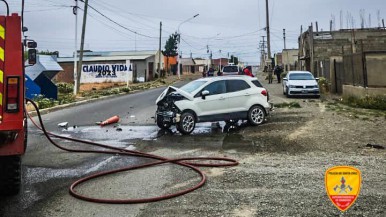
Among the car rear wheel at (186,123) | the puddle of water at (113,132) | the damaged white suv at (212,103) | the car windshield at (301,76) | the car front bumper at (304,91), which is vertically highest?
the car windshield at (301,76)

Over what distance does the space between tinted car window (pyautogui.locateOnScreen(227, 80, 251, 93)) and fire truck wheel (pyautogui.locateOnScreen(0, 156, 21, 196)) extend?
8.64 m

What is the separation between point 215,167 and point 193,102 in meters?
5.04

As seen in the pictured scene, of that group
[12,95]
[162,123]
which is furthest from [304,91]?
[12,95]

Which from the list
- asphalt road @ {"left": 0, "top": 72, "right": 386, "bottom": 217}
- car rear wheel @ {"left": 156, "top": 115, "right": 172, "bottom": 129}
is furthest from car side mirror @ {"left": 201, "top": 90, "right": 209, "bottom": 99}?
car rear wheel @ {"left": 156, "top": 115, "right": 172, "bottom": 129}

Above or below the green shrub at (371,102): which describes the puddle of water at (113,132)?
below

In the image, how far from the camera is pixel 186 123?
41.0 feet

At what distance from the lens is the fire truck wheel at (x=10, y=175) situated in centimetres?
569

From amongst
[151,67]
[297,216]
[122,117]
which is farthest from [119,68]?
[297,216]

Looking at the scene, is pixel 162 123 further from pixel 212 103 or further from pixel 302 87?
pixel 302 87

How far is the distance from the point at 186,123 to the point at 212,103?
1.20 metres

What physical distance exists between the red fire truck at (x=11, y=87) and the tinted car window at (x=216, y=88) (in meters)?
8.45

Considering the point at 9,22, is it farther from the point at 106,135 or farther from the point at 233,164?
the point at 106,135

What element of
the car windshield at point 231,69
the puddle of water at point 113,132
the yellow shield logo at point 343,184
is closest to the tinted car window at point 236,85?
the puddle of water at point 113,132

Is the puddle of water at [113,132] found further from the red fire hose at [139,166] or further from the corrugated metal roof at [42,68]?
the corrugated metal roof at [42,68]
